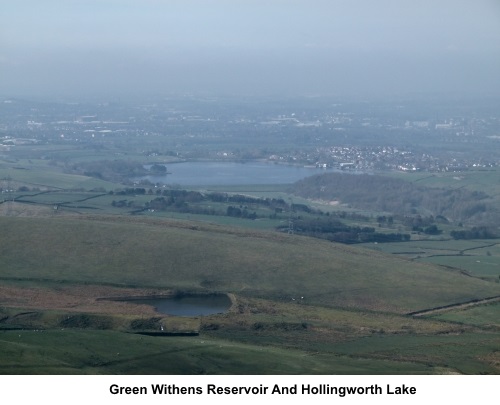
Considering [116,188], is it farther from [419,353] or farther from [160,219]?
[419,353]

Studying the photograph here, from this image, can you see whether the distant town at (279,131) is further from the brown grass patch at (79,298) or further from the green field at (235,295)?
the brown grass patch at (79,298)

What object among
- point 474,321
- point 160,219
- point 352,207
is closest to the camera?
point 474,321

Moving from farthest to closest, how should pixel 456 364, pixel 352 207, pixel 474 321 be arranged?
pixel 352 207
pixel 474 321
pixel 456 364

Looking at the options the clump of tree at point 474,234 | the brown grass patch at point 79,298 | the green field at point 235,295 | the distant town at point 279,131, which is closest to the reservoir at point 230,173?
the distant town at point 279,131

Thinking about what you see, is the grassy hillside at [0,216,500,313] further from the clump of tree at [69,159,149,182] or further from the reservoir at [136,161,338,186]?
the clump of tree at [69,159,149,182]

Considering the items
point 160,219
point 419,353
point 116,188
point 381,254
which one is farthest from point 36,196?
point 419,353

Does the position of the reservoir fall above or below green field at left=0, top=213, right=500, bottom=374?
above

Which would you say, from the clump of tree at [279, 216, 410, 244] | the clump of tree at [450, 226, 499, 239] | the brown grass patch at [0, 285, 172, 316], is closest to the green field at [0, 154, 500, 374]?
the brown grass patch at [0, 285, 172, 316]
